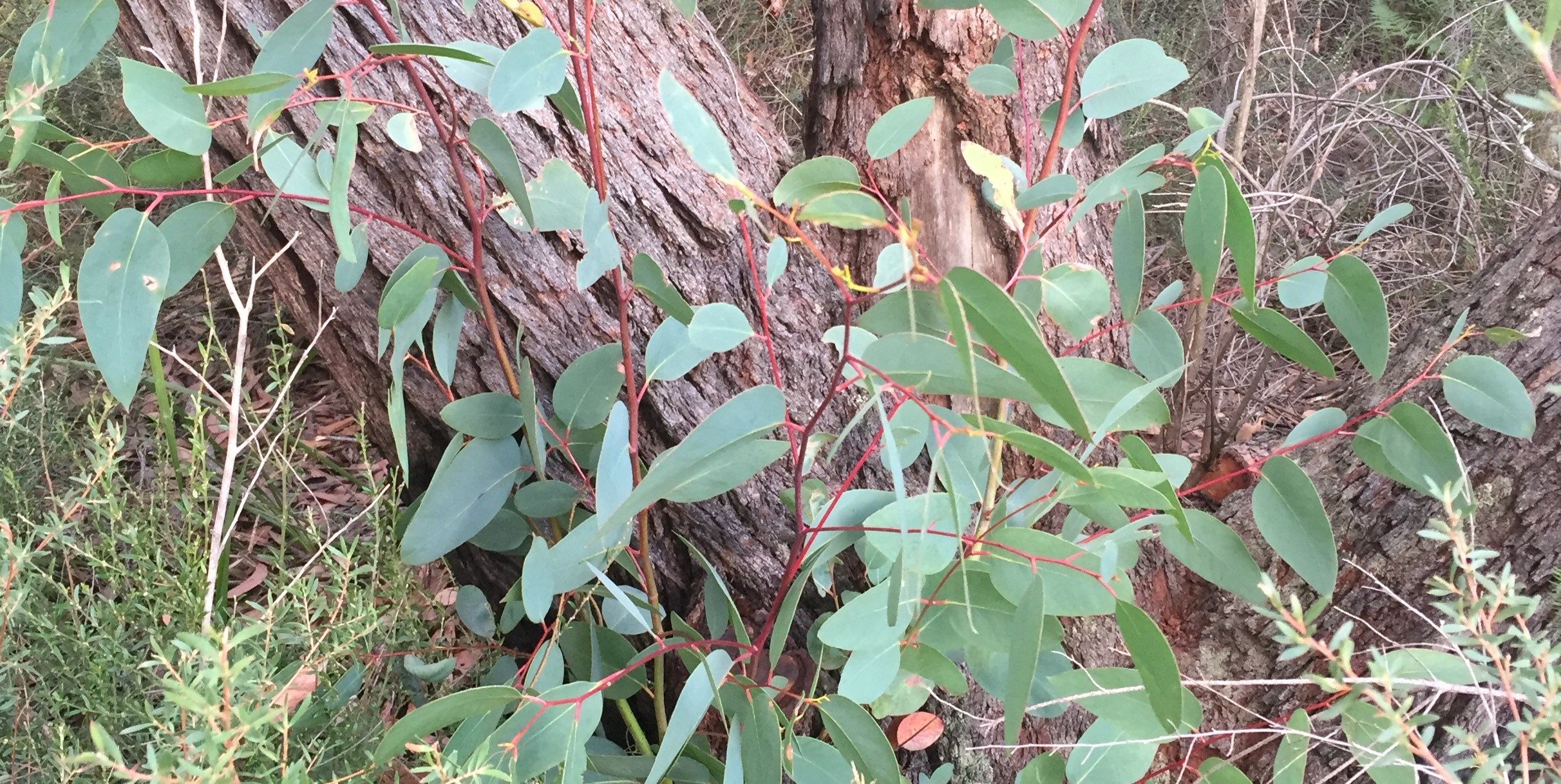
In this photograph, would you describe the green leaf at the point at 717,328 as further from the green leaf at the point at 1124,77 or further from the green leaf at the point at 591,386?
the green leaf at the point at 1124,77

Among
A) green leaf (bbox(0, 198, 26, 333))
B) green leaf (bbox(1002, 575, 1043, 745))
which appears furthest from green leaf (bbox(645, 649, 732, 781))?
green leaf (bbox(0, 198, 26, 333))

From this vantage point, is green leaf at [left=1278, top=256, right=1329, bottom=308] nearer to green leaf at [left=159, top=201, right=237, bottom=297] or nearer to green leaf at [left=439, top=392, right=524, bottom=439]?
green leaf at [left=439, top=392, right=524, bottom=439]

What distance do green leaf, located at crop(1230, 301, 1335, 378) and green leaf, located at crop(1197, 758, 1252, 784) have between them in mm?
353

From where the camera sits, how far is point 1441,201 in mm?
2047

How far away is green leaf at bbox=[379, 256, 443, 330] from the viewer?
729mm

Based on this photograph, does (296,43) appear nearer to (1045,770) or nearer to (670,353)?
(670,353)

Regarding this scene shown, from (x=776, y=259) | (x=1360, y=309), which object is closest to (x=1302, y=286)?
(x=1360, y=309)

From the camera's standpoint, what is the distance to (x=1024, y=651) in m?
0.64

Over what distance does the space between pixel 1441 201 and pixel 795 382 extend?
1744 millimetres

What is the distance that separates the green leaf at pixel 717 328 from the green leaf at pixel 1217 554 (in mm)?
418

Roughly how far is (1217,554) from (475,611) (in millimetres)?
733

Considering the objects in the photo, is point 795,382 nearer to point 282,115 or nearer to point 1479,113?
point 282,115

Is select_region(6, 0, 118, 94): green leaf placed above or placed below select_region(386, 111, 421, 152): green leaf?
above

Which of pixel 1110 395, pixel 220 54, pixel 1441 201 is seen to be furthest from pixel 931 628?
pixel 1441 201
